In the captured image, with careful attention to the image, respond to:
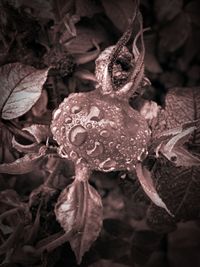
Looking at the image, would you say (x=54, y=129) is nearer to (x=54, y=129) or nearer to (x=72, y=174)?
(x=54, y=129)

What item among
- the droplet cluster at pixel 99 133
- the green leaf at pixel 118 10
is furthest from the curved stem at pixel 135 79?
the green leaf at pixel 118 10

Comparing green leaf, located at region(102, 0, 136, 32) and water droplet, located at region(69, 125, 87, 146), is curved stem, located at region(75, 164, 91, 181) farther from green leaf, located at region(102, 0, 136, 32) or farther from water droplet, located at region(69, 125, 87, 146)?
green leaf, located at region(102, 0, 136, 32)

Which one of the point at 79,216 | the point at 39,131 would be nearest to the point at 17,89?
the point at 39,131

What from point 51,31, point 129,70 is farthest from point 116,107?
point 51,31

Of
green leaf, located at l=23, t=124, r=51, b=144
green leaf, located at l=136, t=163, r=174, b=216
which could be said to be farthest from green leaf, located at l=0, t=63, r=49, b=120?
green leaf, located at l=136, t=163, r=174, b=216

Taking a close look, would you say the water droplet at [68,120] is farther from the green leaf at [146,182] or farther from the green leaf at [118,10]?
the green leaf at [118,10]
